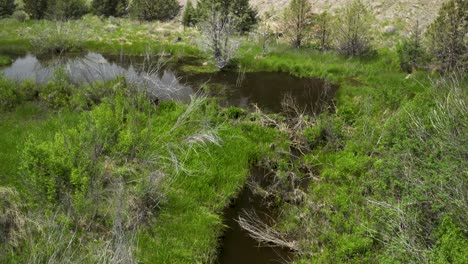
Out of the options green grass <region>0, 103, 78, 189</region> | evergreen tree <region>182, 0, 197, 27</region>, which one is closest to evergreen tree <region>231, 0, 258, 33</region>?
evergreen tree <region>182, 0, 197, 27</region>

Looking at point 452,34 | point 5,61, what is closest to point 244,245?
point 452,34

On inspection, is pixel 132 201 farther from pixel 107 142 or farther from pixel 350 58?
pixel 350 58

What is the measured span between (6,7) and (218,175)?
Result: 41410mm

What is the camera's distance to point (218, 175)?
13227 millimetres

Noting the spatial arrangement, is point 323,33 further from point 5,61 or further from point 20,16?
point 20,16

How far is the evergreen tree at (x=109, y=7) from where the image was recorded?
4466 centimetres

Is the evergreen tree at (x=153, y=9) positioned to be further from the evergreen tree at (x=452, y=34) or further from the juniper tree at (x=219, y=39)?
the evergreen tree at (x=452, y=34)

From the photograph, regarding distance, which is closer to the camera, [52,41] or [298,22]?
[52,41]

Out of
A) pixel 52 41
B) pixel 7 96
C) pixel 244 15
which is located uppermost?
pixel 244 15

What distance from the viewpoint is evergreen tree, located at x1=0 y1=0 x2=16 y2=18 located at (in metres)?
42.3

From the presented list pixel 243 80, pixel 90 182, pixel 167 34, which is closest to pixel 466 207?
pixel 90 182

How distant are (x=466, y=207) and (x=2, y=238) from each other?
9.14m

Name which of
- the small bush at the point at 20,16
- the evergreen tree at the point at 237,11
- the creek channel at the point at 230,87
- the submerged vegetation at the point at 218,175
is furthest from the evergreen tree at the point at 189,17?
the submerged vegetation at the point at 218,175

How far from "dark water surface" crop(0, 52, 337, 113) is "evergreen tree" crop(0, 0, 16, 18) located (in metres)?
17.5
